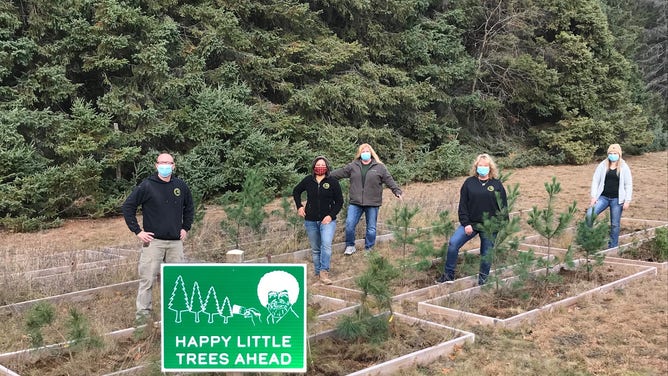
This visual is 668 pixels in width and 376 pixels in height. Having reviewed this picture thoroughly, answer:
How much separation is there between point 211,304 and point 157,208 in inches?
102

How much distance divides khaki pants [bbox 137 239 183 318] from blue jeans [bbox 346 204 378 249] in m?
3.47

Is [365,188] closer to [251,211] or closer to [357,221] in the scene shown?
[357,221]

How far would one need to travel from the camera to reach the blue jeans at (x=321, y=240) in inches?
290

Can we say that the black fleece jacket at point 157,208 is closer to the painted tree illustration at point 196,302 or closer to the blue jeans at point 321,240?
the blue jeans at point 321,240

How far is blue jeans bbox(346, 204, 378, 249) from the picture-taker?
8812 mm

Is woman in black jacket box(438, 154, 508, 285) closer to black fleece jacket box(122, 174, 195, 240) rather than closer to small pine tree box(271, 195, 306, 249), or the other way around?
small pine tree box(271, 195, 306, 249)

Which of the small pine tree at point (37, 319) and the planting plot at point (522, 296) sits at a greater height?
the small pine tree at point (37, 319)

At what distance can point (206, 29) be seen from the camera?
16.4m

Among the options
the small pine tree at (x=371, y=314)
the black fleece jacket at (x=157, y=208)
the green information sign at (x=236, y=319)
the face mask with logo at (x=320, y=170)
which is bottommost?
the small pine tree at (x=371, y=314)

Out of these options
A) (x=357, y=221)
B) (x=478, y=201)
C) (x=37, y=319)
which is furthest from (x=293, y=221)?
(x=37, y=319)

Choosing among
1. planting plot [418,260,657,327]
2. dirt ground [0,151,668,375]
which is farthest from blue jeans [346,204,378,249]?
planting plot [418,260,657,327]

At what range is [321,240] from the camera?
7520 mm

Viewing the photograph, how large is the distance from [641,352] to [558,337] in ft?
2.13

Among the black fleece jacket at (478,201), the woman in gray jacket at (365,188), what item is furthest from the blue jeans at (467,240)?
the woman in gray jacket at (365,188)
